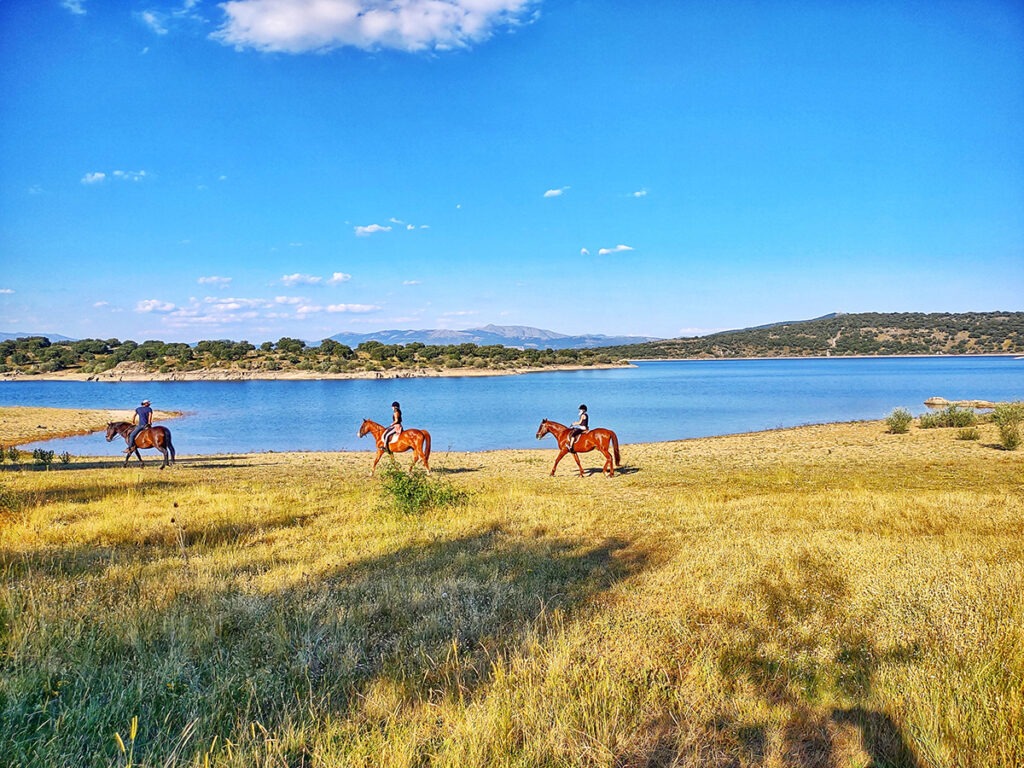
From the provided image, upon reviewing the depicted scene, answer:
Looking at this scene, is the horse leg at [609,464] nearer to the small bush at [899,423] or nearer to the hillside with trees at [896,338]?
the small bush at [899,423]

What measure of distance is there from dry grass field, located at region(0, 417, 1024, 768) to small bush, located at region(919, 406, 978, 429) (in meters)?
23.2

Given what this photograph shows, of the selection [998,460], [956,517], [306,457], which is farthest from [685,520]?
[306,457]

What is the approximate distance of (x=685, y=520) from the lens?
995 cm

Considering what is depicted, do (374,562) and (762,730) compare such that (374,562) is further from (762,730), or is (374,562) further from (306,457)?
(306,457)

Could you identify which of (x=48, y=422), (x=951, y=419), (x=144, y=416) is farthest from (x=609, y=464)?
(x=48, y=422)

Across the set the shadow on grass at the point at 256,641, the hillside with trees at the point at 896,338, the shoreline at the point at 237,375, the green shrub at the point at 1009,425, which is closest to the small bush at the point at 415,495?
the shadow on grass at the point at 256,641

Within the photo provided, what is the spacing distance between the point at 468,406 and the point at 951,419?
4037 centimetres

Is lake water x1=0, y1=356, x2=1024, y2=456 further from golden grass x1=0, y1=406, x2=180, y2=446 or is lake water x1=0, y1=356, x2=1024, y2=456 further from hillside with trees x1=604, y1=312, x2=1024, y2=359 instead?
hillside with trees x1=604, y1=312, x2=1024, y2=359

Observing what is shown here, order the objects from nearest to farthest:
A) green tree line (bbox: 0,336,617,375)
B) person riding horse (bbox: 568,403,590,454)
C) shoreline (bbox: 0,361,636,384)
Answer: person riding horse (bbox: 568,403,590,454)
shoreline (bbox: 0,361,636,384)
green tree line (bbox: 0,336,617,375)

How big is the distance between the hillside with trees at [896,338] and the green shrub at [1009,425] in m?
158

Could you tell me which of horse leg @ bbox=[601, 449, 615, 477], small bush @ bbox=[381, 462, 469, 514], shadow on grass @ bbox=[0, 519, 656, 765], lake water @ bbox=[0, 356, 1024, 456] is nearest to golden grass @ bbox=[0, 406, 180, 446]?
lake water @ bbox=[0, 356, 1024, 456]

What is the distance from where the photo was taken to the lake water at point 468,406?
127ft

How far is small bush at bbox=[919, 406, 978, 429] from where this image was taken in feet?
93.4

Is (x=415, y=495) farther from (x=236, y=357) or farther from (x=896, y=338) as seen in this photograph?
(x=896, y=338)
